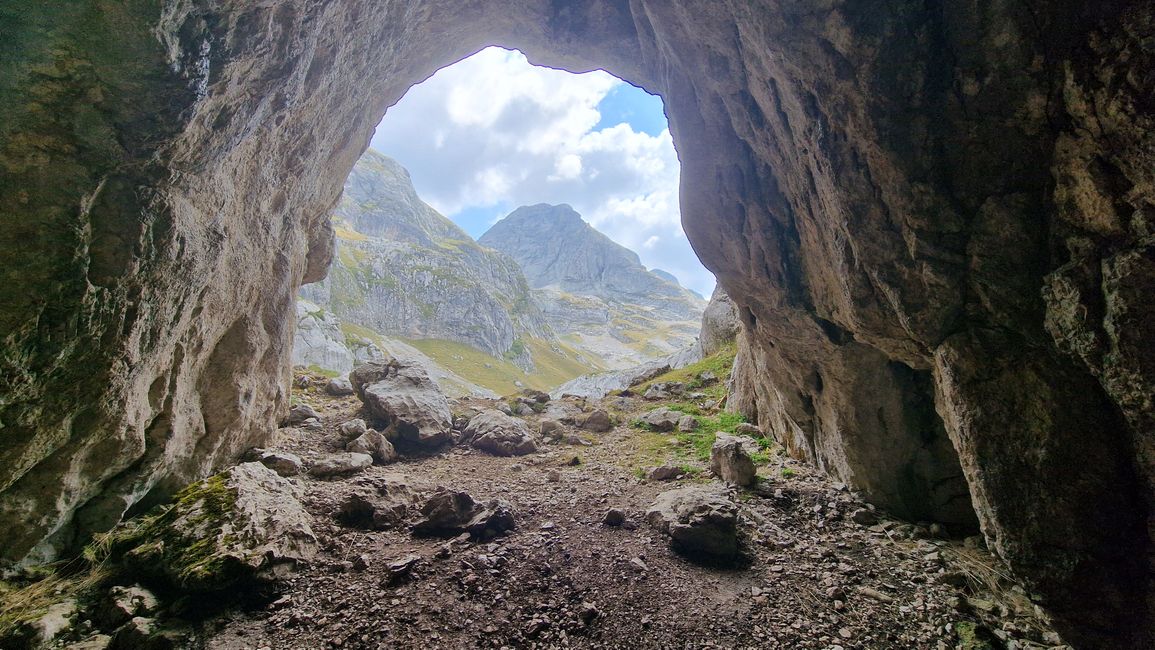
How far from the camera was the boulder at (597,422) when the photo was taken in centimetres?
1989

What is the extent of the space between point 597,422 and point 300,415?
12.3 m

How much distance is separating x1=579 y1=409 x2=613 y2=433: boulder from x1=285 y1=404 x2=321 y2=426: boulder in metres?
11.3

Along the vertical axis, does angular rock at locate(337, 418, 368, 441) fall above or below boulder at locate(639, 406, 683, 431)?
below

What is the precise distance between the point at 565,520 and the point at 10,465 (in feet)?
29.1

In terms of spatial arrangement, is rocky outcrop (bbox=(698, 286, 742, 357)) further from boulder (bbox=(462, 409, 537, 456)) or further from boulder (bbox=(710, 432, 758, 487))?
boulder (bbox=(710, 432, 758, 487))

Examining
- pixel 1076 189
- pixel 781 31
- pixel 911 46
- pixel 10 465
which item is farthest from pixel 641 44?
pixel 10 465

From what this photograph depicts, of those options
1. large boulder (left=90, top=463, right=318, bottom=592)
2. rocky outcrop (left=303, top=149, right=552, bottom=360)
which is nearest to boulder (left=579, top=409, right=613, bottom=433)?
large boulder (left=90, top=463, right=318, bottom=592)

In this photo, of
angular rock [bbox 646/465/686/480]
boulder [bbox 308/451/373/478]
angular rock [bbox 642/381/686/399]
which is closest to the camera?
boulder [bbox 308/451/373/478]

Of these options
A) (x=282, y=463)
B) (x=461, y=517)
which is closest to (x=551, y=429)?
(x=461, y=517)

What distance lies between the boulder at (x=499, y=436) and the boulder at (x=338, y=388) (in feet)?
25.6

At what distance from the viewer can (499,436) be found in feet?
53.4

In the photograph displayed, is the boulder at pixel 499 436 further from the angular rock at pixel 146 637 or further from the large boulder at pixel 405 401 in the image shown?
the angular rock at pixel 146 637

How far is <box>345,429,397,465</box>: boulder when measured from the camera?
1363 cm

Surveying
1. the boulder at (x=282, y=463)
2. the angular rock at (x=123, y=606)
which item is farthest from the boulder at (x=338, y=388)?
the angular rock at (x=123, y=606)
